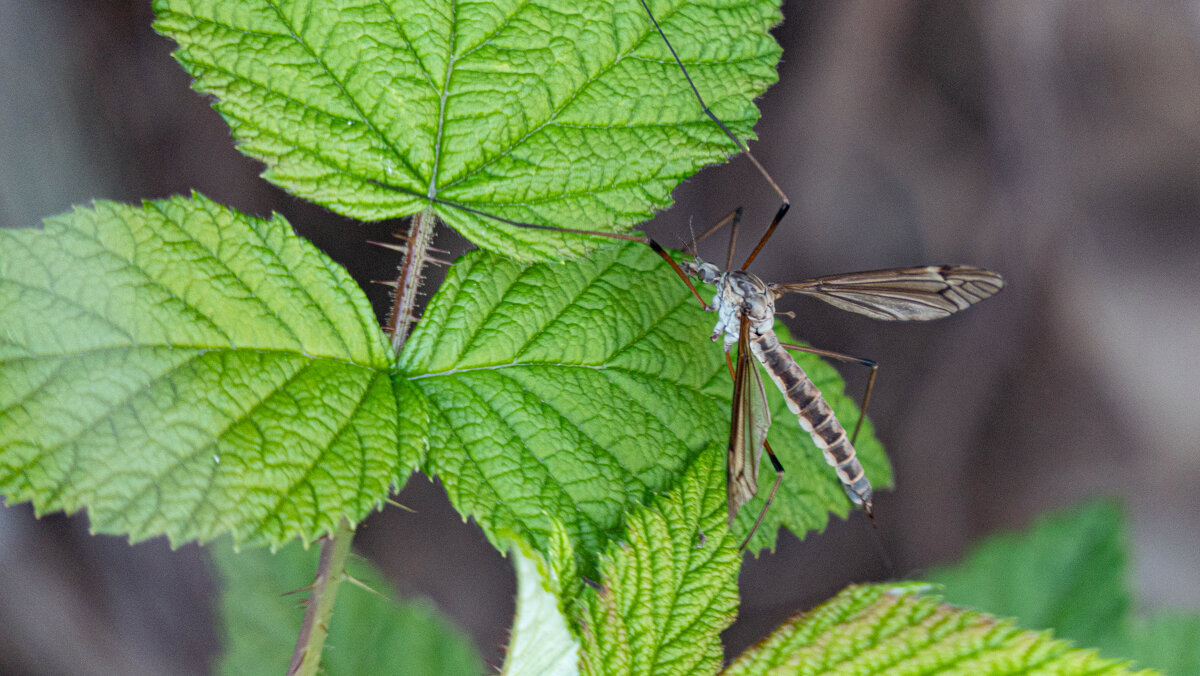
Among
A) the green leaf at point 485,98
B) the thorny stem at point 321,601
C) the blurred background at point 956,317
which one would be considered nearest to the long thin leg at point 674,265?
the green leaf at point 485,98

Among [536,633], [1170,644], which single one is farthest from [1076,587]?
[536,633]

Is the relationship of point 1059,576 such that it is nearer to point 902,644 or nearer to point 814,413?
point 814,413

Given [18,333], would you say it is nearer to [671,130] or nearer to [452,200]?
[452,200]

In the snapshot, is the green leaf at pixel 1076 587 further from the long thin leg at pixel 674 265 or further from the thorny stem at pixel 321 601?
the thorny stem at pixel 321 601

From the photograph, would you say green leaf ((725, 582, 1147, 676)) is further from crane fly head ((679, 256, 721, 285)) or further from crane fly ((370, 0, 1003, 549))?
crane fly head ((679, 256, 721, 285))

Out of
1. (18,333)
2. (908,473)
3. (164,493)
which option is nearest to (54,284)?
(18,333)
